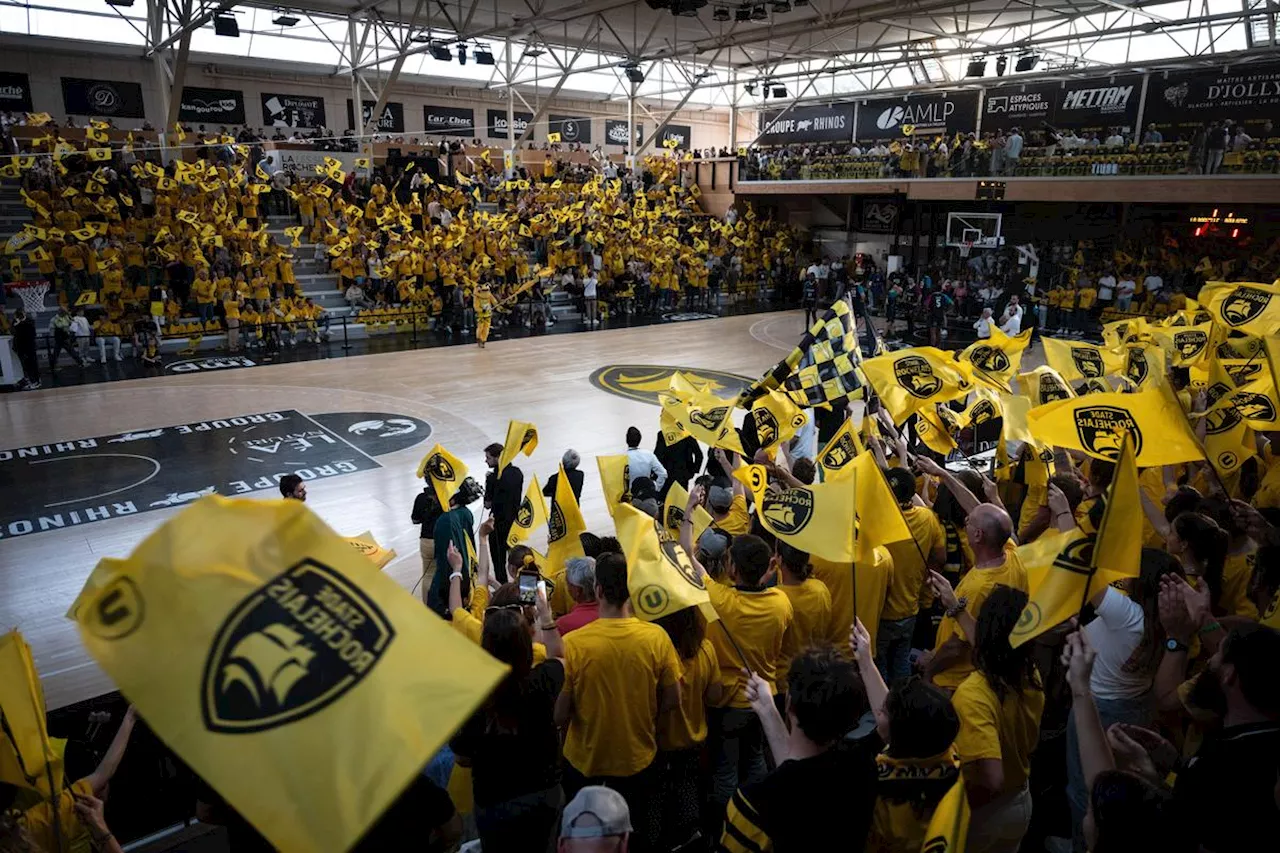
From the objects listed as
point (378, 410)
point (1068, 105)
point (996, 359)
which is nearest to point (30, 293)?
point (378, 410)

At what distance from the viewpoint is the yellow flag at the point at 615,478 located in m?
5.39

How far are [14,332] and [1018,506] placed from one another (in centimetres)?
1512

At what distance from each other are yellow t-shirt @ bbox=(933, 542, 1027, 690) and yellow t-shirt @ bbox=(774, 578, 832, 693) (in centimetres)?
52

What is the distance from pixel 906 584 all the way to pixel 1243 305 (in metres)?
4.22

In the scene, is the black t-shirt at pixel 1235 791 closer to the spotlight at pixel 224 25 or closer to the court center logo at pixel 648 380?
the court center logo at pixel 648 380

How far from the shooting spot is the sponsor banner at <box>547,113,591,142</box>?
36000mm

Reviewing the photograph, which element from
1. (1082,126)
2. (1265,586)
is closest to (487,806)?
(1265,586)

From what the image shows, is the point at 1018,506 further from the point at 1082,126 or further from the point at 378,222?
the point at 1082,126

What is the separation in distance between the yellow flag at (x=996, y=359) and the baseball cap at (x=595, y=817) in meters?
5.50

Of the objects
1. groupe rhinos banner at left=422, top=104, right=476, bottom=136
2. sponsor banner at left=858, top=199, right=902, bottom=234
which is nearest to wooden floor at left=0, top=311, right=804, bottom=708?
sponsor banner at left=858, top=199, right=902, bottom=234

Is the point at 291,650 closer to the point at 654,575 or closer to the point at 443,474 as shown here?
the point at 654,575

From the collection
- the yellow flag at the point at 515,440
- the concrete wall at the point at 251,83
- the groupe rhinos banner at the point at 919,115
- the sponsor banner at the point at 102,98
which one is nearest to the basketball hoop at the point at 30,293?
the concrete wall at the point at 251,83

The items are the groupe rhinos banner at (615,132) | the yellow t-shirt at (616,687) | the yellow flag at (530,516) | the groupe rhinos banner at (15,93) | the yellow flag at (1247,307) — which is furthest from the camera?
the groupe rhinos banner at (615,132)

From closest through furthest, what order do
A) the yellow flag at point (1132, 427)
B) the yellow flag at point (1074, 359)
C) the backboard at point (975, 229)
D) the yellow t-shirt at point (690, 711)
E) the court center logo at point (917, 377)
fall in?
the yellow t-shirt at point (690, 711)
the yellow flag at point (1132, 427)
the court center logo at point (917, 377)
the yellow flag at point (1074, 359)
the backboard at point (975, 229)
